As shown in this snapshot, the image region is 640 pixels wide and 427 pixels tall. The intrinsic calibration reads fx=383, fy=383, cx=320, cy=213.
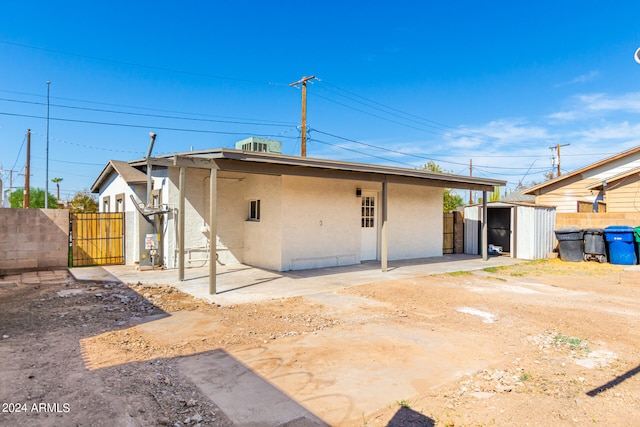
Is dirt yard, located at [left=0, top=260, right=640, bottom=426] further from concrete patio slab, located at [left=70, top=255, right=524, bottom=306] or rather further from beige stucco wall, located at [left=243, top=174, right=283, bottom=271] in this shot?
beige stucco wall, located at [left=243, top=174, right=283, bottom=271]

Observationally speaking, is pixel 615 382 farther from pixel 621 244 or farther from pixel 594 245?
pixel 594 245

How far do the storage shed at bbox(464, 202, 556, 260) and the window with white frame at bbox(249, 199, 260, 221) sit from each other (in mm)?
8674

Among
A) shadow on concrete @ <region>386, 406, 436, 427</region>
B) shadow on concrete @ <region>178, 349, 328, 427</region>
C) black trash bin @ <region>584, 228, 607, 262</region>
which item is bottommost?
shadow on concrete @ <region>386, 406, 436, 427</region>

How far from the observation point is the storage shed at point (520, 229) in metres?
13.3

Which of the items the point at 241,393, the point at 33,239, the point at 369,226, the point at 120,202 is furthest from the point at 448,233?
the point at 33,239

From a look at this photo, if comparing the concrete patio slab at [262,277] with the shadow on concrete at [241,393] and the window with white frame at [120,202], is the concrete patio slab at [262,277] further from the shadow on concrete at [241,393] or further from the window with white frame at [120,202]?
the window with white frame at [120,202]

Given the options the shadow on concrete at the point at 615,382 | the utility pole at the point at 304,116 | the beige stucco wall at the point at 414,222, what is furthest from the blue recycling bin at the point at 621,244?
the utility pole at the point at 304,116

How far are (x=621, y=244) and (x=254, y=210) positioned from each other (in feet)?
36.9

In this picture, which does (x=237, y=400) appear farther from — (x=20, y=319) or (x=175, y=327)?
(x=20, y=319)

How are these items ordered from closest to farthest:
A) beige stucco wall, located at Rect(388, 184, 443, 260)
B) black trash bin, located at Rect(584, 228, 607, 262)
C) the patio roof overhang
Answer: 1. the patio roof overhang
2. black trash bin, located at Rect(584, 228, 607, 262)
3. beige stucco wall, located at Rect(388, 184, 443, 260)

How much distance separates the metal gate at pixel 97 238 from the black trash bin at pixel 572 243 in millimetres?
14179

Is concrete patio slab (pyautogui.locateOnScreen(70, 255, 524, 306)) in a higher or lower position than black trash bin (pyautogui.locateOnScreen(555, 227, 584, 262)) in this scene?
lower

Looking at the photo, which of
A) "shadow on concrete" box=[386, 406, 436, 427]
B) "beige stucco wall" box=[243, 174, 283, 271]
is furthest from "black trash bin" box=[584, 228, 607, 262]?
"shadow on concrete" box=[386, 406, 436, 427]

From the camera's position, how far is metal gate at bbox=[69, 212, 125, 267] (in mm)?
10922
